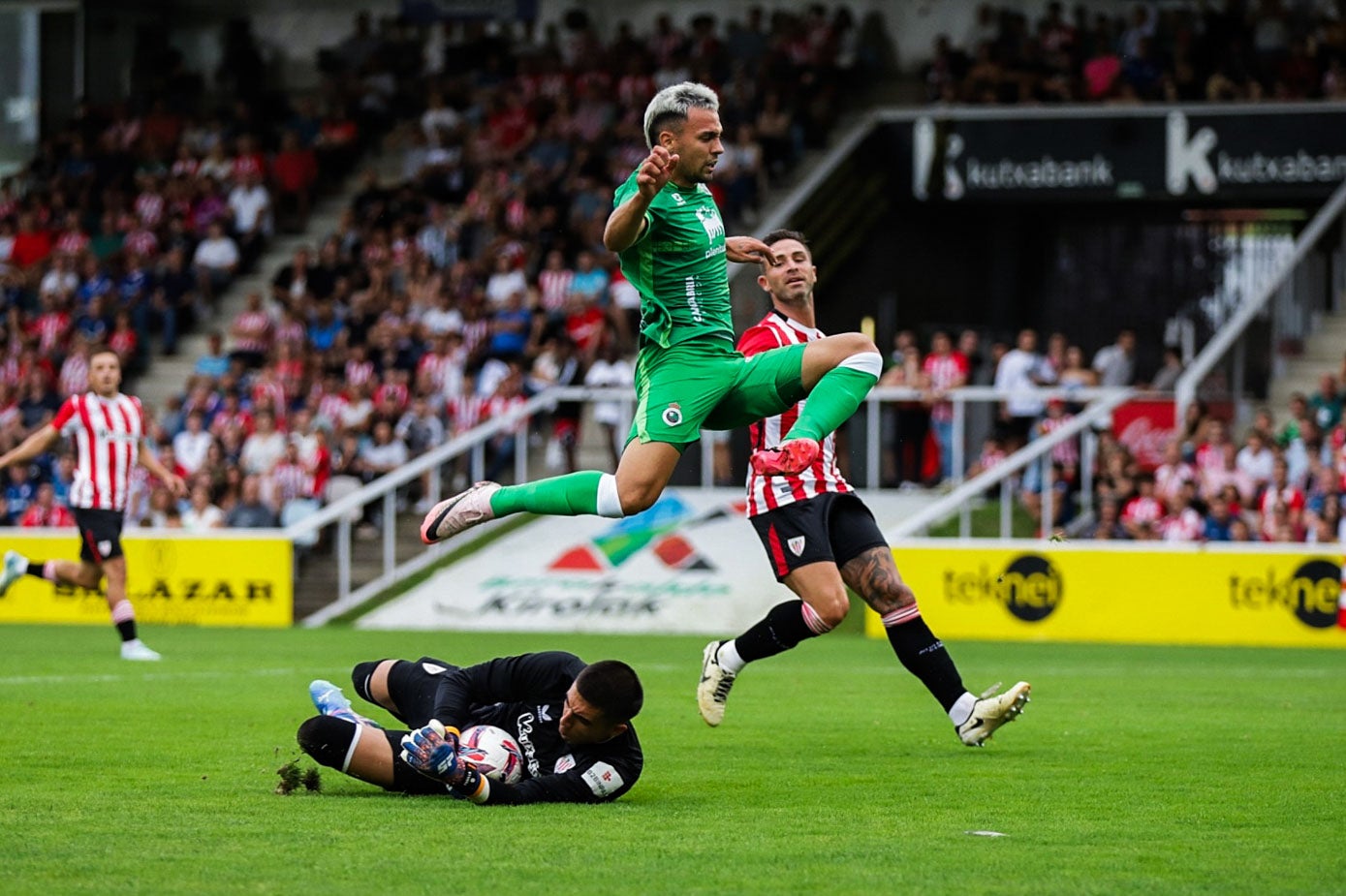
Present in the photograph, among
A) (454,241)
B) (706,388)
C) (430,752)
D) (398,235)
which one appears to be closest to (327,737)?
(430,752)

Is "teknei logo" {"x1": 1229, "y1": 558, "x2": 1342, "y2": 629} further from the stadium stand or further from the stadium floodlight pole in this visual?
the stadium floodlight pole

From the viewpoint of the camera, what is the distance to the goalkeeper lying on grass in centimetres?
715

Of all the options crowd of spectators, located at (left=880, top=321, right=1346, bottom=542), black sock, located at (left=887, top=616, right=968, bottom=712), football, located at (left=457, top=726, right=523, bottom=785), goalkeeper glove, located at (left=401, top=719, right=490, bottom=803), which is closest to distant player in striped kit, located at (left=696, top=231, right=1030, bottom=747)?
black sock, located at (left=887, top=616, right=968, bottom=712)

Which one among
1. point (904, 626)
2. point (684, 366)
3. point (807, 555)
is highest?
point (684, 366)

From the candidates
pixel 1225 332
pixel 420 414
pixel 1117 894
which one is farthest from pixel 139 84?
pixel 1117 894

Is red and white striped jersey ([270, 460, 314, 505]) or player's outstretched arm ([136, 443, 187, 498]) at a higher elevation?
player's outstretched arm ([136, 443, 187, 498])

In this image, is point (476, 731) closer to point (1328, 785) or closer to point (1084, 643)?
point (1328, 785)

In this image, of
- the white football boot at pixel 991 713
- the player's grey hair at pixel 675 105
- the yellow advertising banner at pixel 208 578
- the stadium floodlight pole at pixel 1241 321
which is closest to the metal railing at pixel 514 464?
the yellow advertising banner at pixel 208 578

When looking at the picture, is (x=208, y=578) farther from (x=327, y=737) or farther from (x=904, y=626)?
(x=327, y=737)

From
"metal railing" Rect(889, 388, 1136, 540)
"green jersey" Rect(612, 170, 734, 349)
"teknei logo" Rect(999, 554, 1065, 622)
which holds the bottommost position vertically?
"teknei logo" Rect(999, 554, 1065, 622)

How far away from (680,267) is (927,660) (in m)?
2.09

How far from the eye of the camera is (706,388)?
8508 millimetres

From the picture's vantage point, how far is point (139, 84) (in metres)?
33.5

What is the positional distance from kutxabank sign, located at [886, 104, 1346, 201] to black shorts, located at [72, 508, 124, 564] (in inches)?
542
